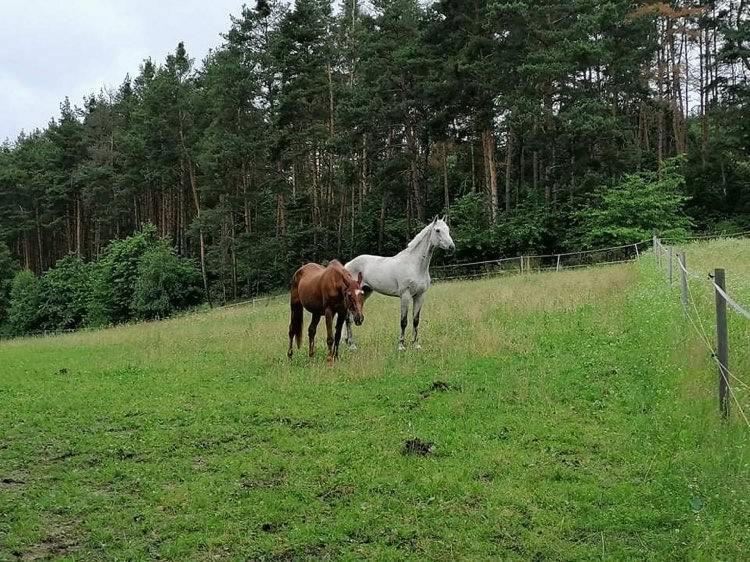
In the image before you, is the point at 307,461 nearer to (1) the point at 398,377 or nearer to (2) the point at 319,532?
(2) the point at 319,532

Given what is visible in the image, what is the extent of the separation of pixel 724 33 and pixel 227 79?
2895 cm

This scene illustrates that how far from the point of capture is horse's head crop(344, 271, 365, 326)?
9.96m

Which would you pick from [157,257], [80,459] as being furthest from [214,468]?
[157,257]

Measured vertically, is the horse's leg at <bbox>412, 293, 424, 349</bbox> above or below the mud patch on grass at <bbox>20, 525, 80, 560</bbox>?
above

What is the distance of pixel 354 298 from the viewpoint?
10.1 metres

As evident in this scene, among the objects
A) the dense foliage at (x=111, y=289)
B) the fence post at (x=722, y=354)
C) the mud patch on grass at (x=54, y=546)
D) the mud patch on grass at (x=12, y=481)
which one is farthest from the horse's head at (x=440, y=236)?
the dense foliage at (x=111, y=289)

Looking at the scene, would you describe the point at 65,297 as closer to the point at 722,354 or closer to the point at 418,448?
the point at 418,448

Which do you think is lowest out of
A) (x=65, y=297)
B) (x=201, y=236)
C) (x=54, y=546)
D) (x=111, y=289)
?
(x=54, y=546)

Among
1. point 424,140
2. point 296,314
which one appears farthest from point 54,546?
point 424,140

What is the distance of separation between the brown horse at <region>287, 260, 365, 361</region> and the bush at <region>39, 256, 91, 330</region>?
4074 cm

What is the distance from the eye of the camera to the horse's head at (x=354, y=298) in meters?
9.96

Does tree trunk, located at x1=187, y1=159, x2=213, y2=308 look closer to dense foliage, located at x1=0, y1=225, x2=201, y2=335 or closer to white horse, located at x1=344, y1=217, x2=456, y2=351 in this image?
dense foliage, located at x1=0, y1=225, x2=201, y2=335

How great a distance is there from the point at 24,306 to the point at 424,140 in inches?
1441

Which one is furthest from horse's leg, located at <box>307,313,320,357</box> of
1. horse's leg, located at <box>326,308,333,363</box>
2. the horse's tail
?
horse's leg, located at <box>326,308,333,363</box>
